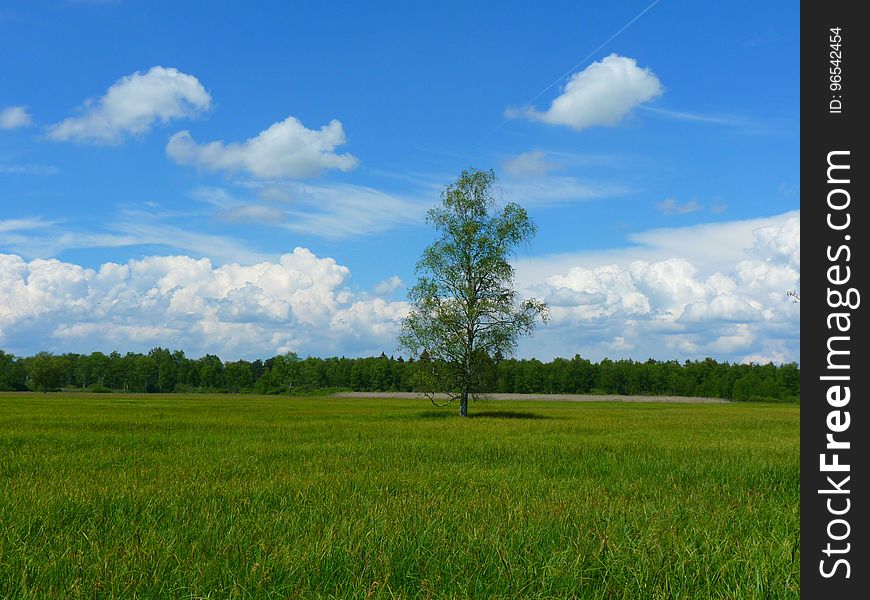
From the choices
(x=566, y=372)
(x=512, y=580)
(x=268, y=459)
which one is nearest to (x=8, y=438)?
(x=268, y=459)

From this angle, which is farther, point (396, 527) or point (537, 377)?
point (537, 377)

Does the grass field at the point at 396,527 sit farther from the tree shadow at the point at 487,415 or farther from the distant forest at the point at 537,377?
the distant forest at the point at 537,377

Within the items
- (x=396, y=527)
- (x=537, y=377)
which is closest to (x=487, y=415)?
(x=396, y=527)

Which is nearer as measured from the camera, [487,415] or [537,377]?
[487,415]

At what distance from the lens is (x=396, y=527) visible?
7.12 metres

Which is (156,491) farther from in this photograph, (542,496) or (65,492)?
(542,496)

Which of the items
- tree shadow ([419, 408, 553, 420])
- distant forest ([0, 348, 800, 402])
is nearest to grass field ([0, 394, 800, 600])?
tree shadow ([419, 408, 553, 420])

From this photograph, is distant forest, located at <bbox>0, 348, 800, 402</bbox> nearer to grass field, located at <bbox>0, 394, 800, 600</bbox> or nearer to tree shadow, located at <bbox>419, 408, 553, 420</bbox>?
tree shadow, located at <bbox>419, 408, 553, 420</bbox>

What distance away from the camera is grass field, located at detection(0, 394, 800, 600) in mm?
5273

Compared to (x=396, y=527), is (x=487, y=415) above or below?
below

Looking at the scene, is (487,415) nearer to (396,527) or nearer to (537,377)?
(396,527)

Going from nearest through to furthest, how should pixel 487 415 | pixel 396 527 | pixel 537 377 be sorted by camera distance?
pixel 396 527
pixel 487 415
pixel 537 377

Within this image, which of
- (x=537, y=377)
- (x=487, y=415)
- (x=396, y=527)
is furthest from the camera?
(x=537, y=377)

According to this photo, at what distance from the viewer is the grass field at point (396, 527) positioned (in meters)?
5.27
